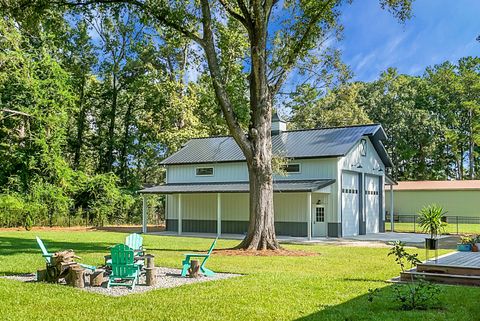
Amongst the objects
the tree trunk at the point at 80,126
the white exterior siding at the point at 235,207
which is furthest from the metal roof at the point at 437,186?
the tree trunk at the point at 80,126

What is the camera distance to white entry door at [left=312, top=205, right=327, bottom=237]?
2434 cm

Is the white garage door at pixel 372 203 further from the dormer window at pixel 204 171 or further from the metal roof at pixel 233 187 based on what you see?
the dormer window at pixel 204 171

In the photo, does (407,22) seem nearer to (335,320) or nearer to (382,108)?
(335,320)

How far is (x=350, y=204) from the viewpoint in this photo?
82.5 feet

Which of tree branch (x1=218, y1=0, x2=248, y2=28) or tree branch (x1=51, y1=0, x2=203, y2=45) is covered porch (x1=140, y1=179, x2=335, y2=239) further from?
tree branch (x1=51, y1=0, x2=203, y2=45)

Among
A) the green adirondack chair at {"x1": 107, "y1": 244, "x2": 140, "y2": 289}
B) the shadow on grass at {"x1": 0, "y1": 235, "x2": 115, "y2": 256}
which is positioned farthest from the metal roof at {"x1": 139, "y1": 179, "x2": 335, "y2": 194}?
the green adirondack chair at {"x1": 107, "y1": 244, "x2": 140, "y2": 289}

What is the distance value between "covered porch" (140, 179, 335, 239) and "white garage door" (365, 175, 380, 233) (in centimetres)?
393

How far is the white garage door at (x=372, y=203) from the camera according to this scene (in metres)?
27.1

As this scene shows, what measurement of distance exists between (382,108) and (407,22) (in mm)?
30897

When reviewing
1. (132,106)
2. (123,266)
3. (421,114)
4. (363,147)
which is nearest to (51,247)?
(123,266)

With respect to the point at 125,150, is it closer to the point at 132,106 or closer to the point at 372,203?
the point at 132,106

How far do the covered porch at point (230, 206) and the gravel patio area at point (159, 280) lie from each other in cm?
1156

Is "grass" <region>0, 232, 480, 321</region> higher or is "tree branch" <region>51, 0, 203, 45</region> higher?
"tree branch" <region>51, 0, 203, 45</region>

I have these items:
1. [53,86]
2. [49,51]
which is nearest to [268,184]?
[53,86]
